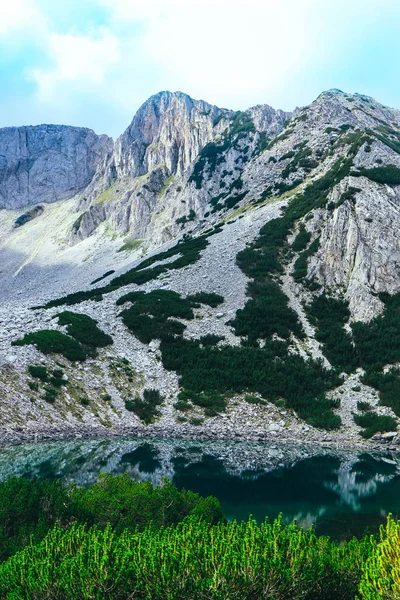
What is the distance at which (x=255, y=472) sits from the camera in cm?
2864

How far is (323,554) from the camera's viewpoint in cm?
930

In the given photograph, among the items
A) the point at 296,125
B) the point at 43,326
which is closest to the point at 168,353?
the point at 43,326

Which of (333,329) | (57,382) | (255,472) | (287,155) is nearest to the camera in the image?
(255,472)

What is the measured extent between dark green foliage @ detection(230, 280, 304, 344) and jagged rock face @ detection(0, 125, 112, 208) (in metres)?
142

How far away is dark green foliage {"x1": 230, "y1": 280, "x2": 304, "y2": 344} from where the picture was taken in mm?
51969

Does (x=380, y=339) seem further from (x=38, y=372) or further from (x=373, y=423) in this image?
(x=38, y=372)

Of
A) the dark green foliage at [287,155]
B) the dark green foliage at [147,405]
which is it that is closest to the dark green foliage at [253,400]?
the dark green foliage at [147,405]

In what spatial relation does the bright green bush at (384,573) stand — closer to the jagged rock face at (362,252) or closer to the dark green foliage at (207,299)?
the jagged rock face at (362,252)

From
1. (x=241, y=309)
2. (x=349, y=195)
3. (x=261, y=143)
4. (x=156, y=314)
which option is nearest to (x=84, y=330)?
(x=156, y=314)

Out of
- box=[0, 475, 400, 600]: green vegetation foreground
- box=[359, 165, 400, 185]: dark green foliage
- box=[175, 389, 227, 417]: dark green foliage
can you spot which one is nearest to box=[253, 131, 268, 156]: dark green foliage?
box=[359, 165, 400, 185]: dark green foliage

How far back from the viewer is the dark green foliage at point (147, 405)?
128 feet

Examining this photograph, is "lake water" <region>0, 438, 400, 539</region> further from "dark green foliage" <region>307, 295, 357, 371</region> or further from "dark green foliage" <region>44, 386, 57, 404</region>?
"dark green foliage" <region>307, 295, 357, 371</region>

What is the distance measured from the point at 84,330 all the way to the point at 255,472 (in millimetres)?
27913

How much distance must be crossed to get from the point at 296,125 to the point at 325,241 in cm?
5710
